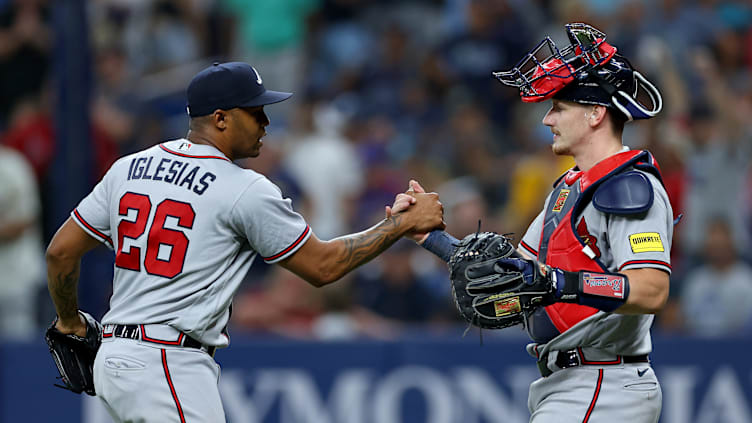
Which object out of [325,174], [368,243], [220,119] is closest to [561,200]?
[368,243]

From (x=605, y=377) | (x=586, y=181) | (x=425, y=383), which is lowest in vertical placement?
(x=425, y=383)

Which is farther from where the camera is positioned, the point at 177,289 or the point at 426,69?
the point at 426,69

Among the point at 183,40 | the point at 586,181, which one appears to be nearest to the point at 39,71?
the point at 183,40

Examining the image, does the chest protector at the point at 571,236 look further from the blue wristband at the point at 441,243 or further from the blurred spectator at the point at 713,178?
the blurred spectator at the point at 713,178

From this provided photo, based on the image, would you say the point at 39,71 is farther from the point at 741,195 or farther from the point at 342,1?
the point at 741,195

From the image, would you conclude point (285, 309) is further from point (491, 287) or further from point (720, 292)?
point (491, 287)

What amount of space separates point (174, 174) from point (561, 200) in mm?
1581

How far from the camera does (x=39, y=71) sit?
10430mm

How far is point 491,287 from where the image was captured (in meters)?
4.08

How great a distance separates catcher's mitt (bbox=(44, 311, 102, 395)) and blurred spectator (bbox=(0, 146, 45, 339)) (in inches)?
154

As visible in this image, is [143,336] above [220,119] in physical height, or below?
below

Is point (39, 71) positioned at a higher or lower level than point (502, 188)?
higher

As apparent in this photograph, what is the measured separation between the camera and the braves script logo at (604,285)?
3.87m

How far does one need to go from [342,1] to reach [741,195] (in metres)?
5.30
